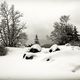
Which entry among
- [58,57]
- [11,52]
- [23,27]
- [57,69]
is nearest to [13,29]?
[23,27]

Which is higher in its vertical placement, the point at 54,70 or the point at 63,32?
the point at 63,32

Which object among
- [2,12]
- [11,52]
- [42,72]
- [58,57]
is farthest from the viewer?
[2,12]

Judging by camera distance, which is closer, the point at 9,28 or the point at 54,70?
the point at 54,70

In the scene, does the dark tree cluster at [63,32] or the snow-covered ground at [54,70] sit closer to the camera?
the snow-covered ground at [54,70]

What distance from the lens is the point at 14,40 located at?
3128 cm

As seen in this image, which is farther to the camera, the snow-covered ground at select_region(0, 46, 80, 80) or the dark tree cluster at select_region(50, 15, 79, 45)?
the dark tree cluster at select_region(50, 15, 79, 45)

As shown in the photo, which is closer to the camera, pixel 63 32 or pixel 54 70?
pixel 54 70

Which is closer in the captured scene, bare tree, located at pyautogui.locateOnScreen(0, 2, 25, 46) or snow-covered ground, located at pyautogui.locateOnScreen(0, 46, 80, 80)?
snow-covered ground, located at pyautogui.locateOnScreen(0, 46, 80, 80)

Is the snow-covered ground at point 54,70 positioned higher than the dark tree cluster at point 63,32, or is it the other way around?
the dark tree cluster at point 63,32

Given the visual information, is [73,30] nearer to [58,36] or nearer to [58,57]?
[58,36]

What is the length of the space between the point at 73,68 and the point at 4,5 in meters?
25.0

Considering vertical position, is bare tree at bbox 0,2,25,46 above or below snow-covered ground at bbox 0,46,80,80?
above

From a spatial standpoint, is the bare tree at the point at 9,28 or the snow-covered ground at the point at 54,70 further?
the bare tree at the point at 9,28

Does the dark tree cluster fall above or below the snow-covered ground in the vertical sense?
above
